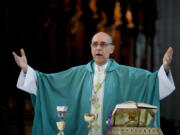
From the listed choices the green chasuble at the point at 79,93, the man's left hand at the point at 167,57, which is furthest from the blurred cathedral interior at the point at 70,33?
the man's left hand at the point at 167,57

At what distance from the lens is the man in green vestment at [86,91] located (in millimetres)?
3477

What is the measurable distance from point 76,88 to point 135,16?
6107mm

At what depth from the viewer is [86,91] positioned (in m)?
3.65

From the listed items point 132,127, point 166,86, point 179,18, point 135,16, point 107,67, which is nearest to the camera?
point 132,127

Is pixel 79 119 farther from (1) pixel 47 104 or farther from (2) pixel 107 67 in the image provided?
(2) pixel 107 67

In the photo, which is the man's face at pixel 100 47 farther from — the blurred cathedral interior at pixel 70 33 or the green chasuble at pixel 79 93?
the blurred cathedral interior at pixel 70 33

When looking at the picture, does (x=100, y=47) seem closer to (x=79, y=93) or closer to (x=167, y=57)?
(x=79, y=93)

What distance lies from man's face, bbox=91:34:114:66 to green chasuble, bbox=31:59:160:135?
0.24 metres

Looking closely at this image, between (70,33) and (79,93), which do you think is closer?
(79,93)

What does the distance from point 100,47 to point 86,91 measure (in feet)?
1.97

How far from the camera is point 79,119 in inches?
140

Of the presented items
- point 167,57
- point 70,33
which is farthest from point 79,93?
point 70,33

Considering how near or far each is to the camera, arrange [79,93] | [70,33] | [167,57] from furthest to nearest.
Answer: [70,33] → [79,93] → [167,57]

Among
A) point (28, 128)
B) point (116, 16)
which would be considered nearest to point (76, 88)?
point (28, 128)
